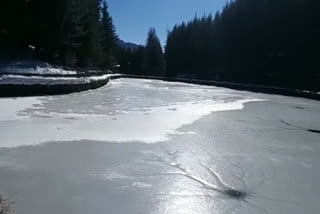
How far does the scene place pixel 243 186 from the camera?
5902mm

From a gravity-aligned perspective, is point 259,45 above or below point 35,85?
above

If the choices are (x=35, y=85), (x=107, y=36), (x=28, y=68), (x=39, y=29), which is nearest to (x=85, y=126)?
(x=35, y=85)

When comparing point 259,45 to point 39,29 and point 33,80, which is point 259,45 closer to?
point 39,29

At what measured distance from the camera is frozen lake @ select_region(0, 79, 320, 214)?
16.3 ft

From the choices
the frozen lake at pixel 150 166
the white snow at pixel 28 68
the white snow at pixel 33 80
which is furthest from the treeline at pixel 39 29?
the frozen lake at pixel 150 166

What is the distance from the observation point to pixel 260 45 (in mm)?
47844

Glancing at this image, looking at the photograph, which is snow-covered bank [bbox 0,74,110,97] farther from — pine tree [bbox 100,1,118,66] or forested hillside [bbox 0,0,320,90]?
pine tree [bbox 100,1,118,66]

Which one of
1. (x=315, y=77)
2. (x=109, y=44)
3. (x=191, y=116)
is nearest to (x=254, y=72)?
(x=315, y=77)

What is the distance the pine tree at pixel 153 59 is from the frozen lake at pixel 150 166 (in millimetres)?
61305

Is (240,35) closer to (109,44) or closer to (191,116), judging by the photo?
(109,44)

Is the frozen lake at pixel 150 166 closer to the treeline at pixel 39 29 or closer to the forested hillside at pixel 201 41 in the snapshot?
the treeline at pixel 39 29

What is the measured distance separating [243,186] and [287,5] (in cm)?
4318

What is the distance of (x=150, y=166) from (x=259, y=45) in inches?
1728

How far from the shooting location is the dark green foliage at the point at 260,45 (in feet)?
134
